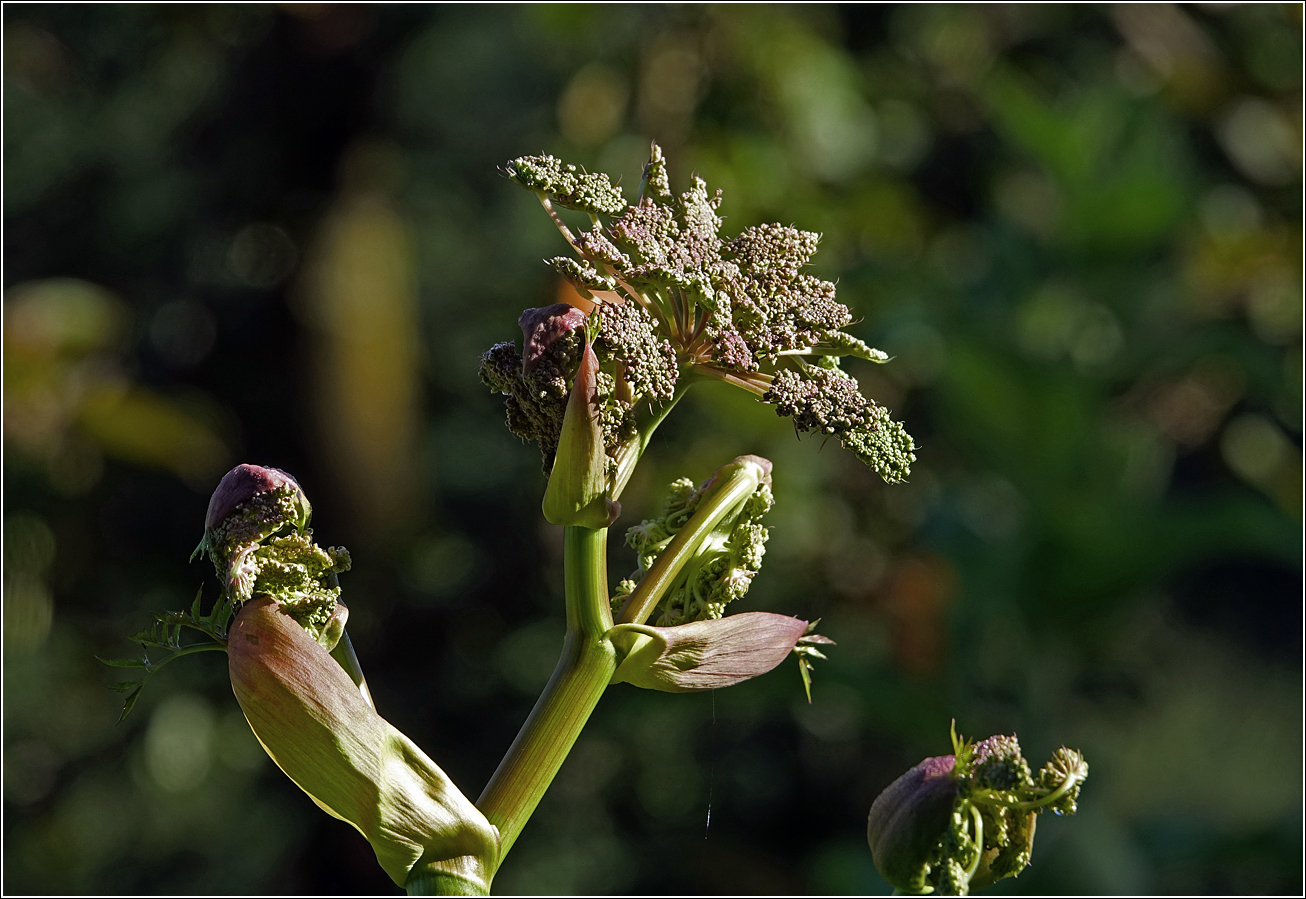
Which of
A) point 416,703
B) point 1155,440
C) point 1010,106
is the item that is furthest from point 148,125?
point 1155,440

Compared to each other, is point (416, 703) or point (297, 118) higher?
point (297, 118)

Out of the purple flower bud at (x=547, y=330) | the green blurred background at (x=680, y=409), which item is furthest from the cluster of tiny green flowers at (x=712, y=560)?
the green blurred background at (x=680, y=409)

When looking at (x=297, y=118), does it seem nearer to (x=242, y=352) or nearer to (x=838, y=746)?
(x=242, y=352)

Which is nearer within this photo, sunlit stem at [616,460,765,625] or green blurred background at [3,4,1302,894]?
sunlit stem at [616,460,765,625]

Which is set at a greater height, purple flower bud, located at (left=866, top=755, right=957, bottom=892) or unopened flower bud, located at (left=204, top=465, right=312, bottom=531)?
unopened flower bud, located at (left=204, top=465, right=312, bottom=531)

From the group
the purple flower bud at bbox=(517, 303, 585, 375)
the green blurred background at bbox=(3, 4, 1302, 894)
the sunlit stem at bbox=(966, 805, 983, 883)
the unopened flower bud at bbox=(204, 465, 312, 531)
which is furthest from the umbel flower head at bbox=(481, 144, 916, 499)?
the green blurred background at bbox=(3, 4, 1302, 894)

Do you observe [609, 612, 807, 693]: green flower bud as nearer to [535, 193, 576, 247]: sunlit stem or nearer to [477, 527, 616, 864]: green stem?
[477, 527, 616, 864]: green stem

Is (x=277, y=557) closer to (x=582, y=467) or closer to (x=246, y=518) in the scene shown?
(x=246, y=518)

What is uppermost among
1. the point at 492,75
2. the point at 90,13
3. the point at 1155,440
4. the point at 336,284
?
the point at 90,13
